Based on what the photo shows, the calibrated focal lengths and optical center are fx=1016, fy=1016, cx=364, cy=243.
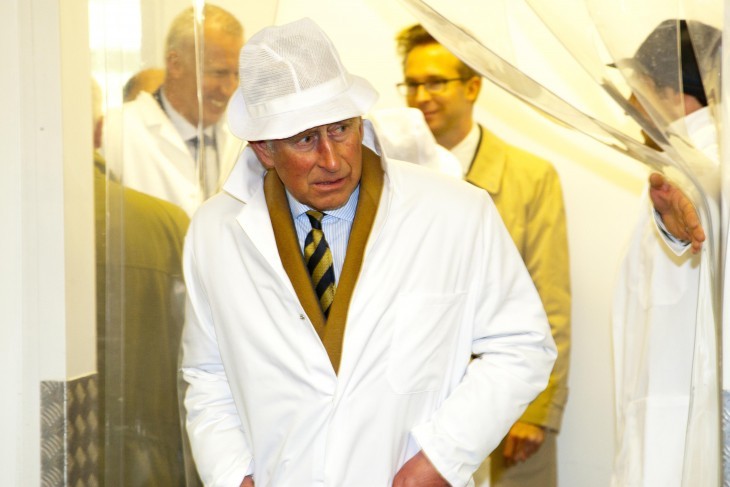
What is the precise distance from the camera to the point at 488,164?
3.47m

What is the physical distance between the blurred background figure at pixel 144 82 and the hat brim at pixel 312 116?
659 millimetres

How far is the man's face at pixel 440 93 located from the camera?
10.9 ft

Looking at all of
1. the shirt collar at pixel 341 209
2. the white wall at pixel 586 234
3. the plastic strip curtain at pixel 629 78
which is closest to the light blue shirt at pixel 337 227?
the shirt collar at pixel 341 209

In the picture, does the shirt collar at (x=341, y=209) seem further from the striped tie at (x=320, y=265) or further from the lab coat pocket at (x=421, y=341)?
the lab coat pocket at (x=421, y=341)

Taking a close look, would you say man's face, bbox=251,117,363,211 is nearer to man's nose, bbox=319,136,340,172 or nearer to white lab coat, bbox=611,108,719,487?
man's nose, bbox=319,136,340,172

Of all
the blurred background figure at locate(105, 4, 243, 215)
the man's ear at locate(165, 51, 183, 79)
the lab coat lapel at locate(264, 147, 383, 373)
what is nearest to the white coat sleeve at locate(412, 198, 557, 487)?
the lab coat lapel at locate(264, 147, 383, 373)

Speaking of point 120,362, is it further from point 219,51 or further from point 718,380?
point 718,380

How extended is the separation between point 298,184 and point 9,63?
0.99m

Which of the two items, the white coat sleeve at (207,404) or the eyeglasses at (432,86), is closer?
the white coat sleeve at (207,404)

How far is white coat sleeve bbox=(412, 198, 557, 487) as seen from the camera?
1757 mm

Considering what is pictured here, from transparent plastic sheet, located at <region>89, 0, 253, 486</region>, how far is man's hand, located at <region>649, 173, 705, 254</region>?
1052 millimetres

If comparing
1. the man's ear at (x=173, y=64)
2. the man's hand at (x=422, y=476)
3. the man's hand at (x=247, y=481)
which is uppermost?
the man's ear at (x=173, y=64)

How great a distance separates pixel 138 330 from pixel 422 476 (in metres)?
1.04

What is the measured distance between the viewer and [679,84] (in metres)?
1.76
